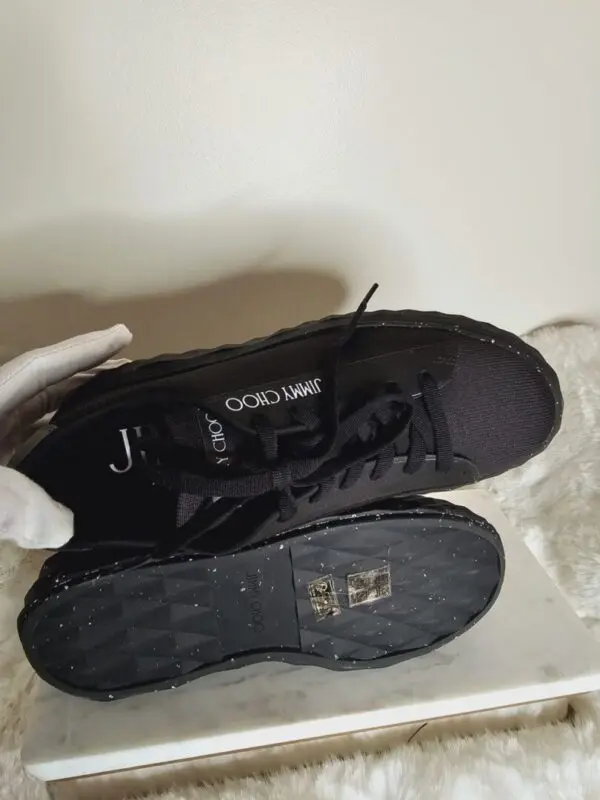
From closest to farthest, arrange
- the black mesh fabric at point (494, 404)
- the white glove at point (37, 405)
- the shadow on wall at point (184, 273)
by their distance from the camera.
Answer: the white glove at point (37, 405), the black mesh fabric at point (494, 404), the shadow on wall at point (184, 273)

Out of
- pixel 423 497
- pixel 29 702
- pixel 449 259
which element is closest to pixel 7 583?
pixel 29 702

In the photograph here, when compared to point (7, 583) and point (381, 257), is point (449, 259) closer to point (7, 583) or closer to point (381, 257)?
point (381, 257)

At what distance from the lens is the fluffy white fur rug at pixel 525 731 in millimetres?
667

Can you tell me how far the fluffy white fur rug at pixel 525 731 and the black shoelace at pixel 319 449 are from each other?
263 millimetres

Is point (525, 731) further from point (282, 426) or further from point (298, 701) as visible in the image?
point (282, 426)

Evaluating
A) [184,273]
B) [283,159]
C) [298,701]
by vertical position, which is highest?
[283,159]

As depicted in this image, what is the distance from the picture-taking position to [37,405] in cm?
63

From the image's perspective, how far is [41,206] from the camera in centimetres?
69

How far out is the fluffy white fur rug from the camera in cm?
67

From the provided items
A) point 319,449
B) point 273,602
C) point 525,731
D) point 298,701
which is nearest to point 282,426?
point 319,449

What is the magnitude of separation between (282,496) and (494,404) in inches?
7.9

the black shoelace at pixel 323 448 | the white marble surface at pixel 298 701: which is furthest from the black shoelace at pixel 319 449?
the white marble surface at pixel 298 701

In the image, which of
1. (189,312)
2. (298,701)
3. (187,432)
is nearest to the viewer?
(187,432)

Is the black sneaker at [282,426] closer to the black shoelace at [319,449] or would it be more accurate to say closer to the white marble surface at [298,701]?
the black shoelace at [319,449]
